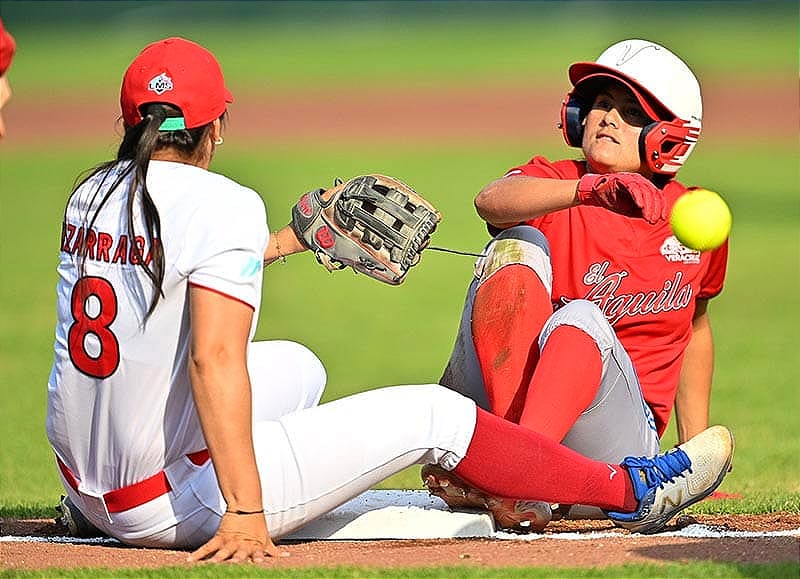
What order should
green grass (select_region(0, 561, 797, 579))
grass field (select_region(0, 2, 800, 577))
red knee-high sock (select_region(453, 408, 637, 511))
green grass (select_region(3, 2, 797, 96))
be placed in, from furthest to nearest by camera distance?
green grass (select_region(3, 2, 797, 96)), grass field (select_region(0, 2, 800, 577)), red knee-high sock (select_region(453, 408, 637, 511)), green grass (select_region(0, 561, 797, 579))

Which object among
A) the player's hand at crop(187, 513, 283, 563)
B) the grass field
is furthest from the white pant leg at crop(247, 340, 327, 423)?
the grass field

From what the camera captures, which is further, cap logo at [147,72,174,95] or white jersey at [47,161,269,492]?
cap logo at [147,72,174,95]

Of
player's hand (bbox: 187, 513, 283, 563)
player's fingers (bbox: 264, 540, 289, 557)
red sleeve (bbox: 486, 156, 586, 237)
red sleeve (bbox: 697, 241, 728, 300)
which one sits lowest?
player's fingers (bbox: 264, 540, 289, 557)

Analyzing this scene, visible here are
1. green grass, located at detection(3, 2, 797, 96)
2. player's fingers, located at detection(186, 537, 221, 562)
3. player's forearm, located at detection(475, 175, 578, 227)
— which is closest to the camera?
player's fingers, located at detection(186, 537, 221, 562)

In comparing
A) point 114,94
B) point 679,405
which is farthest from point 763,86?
point 679,405

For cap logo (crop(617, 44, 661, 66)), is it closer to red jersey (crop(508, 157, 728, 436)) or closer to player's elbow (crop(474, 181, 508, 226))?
red jersey (crop(508, 157, 728, 436))

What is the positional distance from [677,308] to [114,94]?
93.9 ft

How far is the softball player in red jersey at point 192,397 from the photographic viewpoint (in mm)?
3273

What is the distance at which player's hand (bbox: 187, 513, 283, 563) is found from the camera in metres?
3.30

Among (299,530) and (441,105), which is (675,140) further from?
(441,105)

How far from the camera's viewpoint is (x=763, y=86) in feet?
103

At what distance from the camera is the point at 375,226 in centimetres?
409

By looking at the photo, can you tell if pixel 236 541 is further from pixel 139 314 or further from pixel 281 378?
pixel 281 378

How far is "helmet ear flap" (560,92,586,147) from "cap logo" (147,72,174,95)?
1.51 metres
